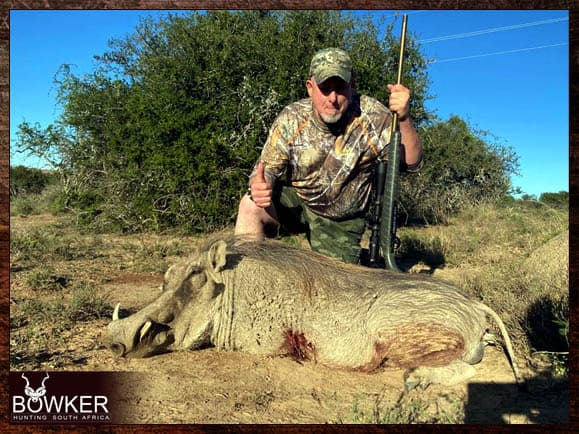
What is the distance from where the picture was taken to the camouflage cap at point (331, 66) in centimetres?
378

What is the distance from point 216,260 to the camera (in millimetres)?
2857

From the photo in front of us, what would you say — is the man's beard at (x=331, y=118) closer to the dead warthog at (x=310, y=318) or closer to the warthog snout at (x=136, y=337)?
the dead warthog at (x=310, y=318)

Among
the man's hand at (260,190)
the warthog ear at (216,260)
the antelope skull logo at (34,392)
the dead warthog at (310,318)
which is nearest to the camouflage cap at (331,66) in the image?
the man's hand at (260,190)

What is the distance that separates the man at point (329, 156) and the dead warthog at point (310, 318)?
3.51 ft

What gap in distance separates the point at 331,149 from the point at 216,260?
183 cm

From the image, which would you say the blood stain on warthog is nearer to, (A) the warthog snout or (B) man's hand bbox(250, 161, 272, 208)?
(A) the warthog snout

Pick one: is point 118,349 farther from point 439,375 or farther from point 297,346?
point 439,375

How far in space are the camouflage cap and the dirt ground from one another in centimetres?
216

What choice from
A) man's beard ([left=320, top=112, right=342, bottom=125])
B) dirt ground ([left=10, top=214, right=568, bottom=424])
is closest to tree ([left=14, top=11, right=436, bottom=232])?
man's beard ([left=320, top=112, right=342, bottom=125])

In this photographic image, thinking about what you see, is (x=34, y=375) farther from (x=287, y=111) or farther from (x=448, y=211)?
(x=448, y=211)

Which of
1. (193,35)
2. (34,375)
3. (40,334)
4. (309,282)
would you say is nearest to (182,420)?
(34,375)

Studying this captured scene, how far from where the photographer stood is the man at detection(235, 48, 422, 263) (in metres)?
3.98

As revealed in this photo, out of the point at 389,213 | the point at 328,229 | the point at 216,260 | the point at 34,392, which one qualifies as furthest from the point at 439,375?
the point at 328,229

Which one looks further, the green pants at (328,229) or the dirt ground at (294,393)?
the green pants at (328,229)
